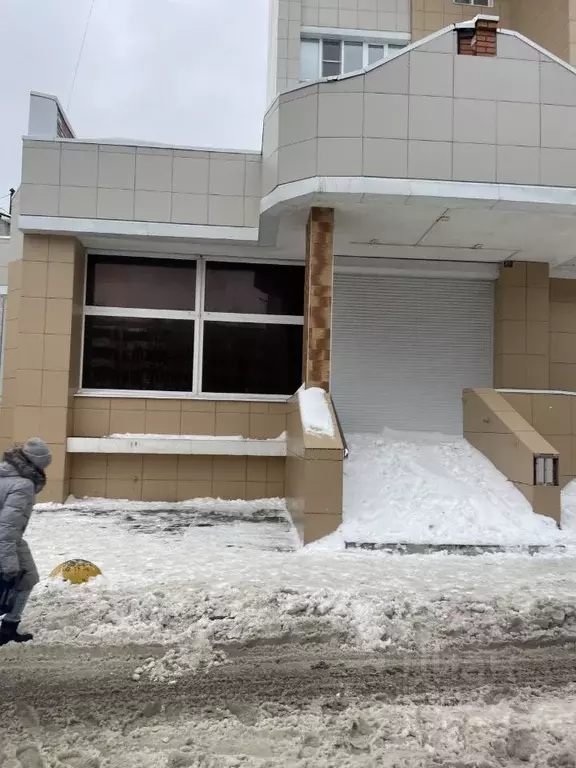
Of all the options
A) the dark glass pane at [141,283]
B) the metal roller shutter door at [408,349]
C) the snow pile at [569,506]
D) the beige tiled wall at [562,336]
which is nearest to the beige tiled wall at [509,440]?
the snow pile at [569,506]

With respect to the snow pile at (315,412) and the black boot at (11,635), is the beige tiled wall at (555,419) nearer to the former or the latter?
the snow pile at (315,412)

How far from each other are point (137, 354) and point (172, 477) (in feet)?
7.09

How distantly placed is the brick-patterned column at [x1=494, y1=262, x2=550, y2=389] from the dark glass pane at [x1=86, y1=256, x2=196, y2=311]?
217 inches

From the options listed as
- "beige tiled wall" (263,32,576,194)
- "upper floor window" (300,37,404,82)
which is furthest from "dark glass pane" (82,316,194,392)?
"upper floor window" (300,37,404,82)

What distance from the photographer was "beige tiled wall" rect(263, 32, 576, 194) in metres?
7.81

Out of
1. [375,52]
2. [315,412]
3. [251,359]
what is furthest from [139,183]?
[375,52]

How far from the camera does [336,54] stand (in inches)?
589

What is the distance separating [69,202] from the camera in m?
9.16

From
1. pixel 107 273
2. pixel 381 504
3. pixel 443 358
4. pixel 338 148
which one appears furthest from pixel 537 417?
pixel 107 273

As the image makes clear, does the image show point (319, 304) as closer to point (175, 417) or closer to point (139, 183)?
point (175, 417)

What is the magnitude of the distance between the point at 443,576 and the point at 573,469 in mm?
4328

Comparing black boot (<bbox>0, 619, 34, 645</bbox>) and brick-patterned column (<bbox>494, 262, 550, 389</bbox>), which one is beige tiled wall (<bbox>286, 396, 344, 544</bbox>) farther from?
brick-patterned column (<bbox>494, 262, 550, 389</bbox>)

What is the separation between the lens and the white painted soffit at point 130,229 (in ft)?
29.9

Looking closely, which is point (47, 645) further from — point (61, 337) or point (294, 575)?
point (61, 337)
